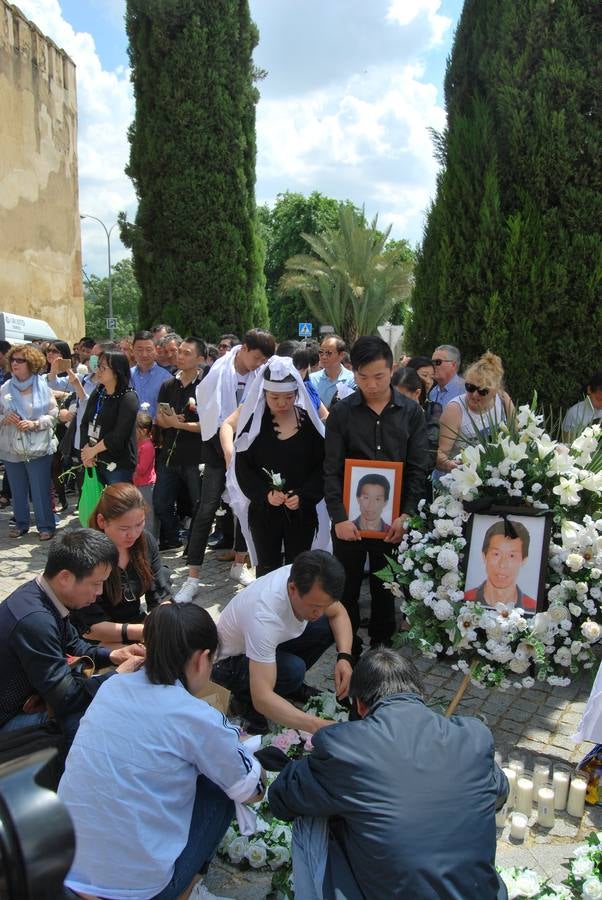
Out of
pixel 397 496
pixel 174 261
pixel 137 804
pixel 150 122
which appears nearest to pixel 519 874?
pixel 137 804

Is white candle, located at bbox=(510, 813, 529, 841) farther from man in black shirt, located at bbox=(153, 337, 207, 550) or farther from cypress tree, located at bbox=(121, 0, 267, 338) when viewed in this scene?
cypress tree, located at bbox=(121, 0, 267, 338)

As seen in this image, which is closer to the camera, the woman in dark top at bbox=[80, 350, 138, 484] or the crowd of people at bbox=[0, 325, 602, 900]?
the crowd of people at bbox=[0, 325, 602, 900]

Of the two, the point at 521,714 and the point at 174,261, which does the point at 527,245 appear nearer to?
the point at 521,714

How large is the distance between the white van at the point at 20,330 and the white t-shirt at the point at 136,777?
34.9 feet

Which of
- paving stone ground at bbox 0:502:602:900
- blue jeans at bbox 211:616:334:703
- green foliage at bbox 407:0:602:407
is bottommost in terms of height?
paving stone ground at bbox 0:502:602:900

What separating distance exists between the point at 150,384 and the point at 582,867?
544 cm

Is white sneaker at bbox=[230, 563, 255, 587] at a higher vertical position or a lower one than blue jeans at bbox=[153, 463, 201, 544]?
lower

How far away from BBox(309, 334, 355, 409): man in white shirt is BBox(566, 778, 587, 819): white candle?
3.91 meters

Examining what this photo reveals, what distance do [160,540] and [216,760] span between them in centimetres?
455

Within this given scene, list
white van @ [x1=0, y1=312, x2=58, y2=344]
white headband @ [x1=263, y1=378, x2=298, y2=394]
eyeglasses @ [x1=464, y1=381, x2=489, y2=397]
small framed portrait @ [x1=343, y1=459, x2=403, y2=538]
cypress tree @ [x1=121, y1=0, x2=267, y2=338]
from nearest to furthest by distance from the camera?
small framed portrait @ [x1=343, y1=459, x2=403, y2=538]
white headband @ [x1=263, y1=378, x2=298, y2=394]
eyeglasses @ [x1=464, y1=381, x2=489, y2=397]
white van @ [x1=0, y1=312, x2=58, y2=344]
cypress tree @ [x1=121, y1=0, x2=267, y2=338]

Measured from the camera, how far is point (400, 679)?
2.39 m

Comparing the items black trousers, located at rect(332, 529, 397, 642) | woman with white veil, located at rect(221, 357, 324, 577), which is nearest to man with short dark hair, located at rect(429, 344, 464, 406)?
woman with white veil, located at rect(221, 357, 324, 577)

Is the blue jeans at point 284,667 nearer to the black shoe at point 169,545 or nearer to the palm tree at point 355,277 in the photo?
the black shoe at point 169,545

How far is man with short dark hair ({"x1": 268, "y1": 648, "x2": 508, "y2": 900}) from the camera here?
1.94 metres
